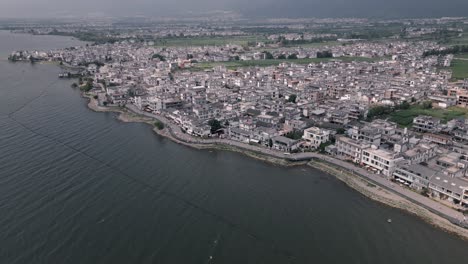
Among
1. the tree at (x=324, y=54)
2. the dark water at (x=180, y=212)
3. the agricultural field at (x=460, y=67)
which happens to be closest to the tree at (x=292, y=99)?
the dark water at (x=180, y=212)

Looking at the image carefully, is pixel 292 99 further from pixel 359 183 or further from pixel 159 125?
pixel 359 183

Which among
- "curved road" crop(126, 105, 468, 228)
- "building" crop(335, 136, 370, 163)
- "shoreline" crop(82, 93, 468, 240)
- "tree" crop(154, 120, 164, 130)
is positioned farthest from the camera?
"tree" crop(154, 120, 164, 130)

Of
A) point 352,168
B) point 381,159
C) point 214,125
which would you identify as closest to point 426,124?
point 381,159

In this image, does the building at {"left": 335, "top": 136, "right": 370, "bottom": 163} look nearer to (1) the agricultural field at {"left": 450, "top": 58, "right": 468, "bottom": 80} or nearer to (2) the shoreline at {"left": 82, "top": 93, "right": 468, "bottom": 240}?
(2) the shoreline at {"left": 82, "top": 93, "right": 468, "bottom": 240}

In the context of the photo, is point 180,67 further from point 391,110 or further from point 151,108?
point 391,110

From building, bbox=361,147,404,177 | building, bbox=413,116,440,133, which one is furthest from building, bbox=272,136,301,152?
building, bbox=413,116,440,133

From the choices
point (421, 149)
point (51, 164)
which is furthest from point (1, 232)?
point (421, 149)
